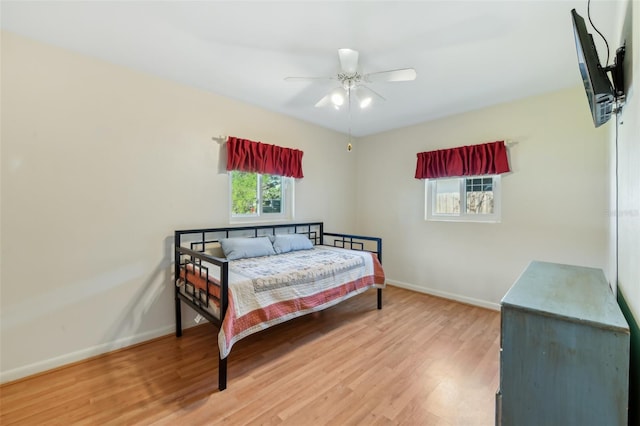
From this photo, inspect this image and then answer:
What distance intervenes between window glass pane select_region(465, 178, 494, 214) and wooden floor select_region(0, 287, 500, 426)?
1.43m

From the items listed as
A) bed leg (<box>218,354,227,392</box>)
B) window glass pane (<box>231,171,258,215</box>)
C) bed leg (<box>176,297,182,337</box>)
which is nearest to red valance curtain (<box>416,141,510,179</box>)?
window glass pane (<box>231,171,258,215</box>)

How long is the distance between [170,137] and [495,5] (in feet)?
9.25

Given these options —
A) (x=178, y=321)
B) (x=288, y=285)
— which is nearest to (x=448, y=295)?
(x=288, y=285)

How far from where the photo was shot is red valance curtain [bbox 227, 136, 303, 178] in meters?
2.96

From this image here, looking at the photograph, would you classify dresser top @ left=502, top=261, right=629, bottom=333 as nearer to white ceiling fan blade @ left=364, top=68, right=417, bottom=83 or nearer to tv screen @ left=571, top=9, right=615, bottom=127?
tv screen @ left=571, top=9, right=615, bottom=127

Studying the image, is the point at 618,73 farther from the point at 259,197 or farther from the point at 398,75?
the point at 259,197

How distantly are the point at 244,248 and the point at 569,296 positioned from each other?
2.57 m

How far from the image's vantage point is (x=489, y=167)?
313cm

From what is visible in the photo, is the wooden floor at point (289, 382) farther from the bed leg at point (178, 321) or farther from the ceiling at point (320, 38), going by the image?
the ceiling at point (320, 38)

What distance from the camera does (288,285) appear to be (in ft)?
7.53

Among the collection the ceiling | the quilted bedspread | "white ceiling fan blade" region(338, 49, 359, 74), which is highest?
the ceiling

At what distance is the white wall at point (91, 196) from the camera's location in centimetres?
191

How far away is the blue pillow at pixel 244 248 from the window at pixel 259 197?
0.36m

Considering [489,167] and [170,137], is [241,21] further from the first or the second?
[489,167]
